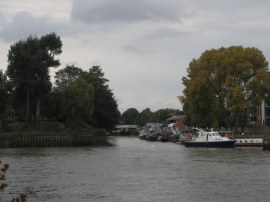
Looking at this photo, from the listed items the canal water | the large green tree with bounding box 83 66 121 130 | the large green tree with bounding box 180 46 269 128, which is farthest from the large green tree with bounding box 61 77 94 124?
the canal water

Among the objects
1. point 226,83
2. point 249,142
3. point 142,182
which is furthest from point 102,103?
point 142,182

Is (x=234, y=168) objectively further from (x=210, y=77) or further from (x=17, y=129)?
(x=17, y=129)

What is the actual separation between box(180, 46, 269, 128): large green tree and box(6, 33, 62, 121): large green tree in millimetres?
31269

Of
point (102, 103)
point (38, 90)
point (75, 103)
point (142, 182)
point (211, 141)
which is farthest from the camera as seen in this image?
point (102, 103)

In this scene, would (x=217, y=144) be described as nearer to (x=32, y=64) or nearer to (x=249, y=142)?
(x=249, y=142)

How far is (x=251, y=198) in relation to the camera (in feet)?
98.0

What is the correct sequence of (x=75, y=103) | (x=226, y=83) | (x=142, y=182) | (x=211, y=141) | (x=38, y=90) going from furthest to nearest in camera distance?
(x=75, y=103), (x=38, y=90), (x=226, y=83), (x=211, y=141), (x=142, y=182)

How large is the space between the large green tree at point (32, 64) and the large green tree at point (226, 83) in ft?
103

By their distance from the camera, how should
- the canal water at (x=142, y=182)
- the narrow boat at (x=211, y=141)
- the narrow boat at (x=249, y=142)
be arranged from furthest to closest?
1. the narrow boat at (x=249, y=142)
2. the narrow boat at (x=211, y=141)
3. the canal water at (x=142, y=182)

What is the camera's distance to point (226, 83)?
103 metres

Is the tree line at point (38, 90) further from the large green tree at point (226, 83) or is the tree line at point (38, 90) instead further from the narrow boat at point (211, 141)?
the narrow boat at point (211, 141)

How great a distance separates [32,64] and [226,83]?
41.6 metres

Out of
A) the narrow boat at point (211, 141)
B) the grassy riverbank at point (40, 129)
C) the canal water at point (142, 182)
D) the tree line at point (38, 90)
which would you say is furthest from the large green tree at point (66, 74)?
the canal water at point (142, 182)

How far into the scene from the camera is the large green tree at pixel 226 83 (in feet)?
338
